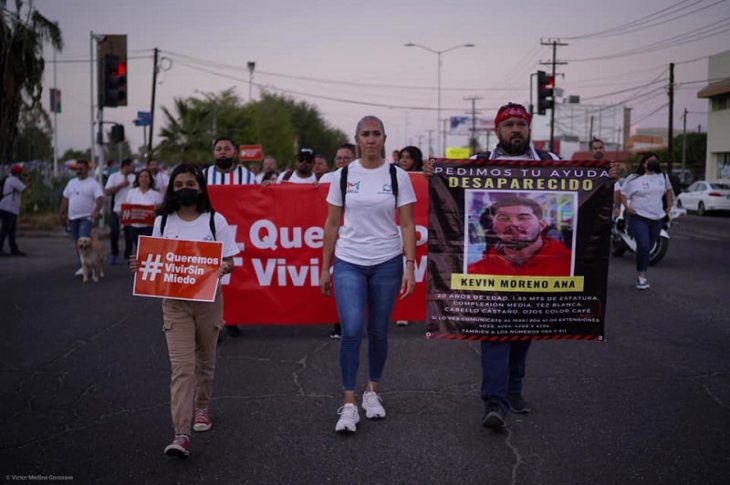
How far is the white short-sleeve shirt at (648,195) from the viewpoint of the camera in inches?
433

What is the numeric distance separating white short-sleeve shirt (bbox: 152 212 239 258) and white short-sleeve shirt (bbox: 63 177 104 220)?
8.52m

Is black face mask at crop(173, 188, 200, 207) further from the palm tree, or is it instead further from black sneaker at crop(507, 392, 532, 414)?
the palm tree

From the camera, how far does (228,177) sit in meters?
8.02

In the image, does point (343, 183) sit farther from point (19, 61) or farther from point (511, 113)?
point (19, 61)

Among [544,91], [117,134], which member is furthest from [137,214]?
[544,91]

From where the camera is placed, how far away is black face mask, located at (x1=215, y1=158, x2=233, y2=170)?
7871mm

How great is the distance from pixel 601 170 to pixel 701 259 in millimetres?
11413

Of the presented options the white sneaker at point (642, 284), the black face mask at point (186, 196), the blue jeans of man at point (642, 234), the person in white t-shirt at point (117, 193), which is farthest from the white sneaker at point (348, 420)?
the person in white t-shirt at point (117, 193)

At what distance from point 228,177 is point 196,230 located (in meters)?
3.32

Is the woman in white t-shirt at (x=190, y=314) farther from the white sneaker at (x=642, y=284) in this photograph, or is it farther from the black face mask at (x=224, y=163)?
the white sneaker at (x=642, y=284)

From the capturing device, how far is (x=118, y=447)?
4637 mm

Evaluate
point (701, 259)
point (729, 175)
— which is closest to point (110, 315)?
point (701, 259)

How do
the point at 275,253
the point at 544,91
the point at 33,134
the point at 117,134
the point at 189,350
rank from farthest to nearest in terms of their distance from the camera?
the point at 33,134 → the point at 544,91 → the point at 117,134 → the point at 275,253 → the point at 189,350

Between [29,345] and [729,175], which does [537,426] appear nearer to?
[29,345]
